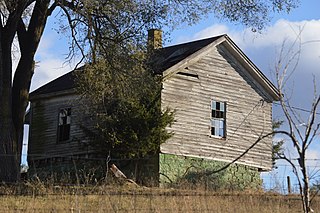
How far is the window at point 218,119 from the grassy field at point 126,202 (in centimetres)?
929

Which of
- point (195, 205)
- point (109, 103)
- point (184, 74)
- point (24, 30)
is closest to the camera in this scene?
point (195, 205)

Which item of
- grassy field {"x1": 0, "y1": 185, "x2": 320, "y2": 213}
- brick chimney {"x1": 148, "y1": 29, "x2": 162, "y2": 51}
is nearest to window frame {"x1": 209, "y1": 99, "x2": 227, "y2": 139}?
brick chimney {"x1": 148, "y1": 29, "x2": 162, "y2": 51}

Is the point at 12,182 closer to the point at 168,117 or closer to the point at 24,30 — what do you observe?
the point at 24,30

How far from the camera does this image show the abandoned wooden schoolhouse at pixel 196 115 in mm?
28141

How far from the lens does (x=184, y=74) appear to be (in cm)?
2908

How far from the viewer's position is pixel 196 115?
29094 mm

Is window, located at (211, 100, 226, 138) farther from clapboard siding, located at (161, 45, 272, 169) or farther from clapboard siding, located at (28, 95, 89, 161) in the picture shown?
clapboard siding, located at (28, 95, 89, 161)

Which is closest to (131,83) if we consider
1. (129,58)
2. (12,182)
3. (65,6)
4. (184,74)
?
(129,58)

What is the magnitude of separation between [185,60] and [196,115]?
238 cm

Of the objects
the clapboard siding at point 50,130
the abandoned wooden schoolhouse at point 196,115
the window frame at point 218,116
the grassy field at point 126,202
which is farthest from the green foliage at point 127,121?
the grassy field at point 126,202

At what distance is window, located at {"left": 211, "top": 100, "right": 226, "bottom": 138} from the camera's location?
2980cm

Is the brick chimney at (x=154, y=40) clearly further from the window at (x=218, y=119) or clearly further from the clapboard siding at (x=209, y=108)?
the window at (x=218, y=119)

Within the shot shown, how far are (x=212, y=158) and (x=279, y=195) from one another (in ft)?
31.1

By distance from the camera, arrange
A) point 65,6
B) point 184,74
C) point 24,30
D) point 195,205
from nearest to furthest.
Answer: point 195,205, point 65,6, point 24,30, point 184,74
